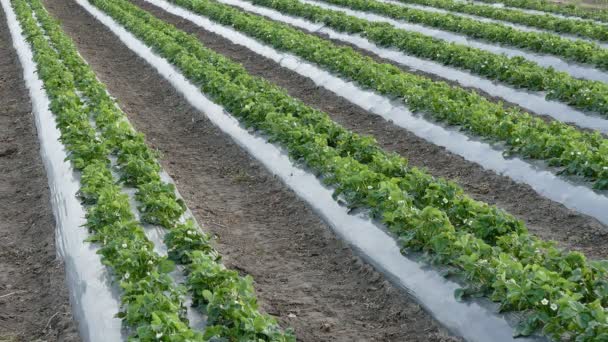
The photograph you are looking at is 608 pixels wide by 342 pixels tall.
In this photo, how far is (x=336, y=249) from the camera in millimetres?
7781

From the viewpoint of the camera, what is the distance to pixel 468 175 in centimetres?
955

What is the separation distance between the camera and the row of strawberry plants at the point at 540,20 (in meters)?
16.1

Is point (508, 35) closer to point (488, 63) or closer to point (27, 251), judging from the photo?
point (488, 63)

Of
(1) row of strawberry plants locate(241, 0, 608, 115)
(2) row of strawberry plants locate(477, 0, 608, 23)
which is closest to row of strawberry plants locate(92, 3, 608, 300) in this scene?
(1) row of strawberry plants locate(241, 0, 608, 115)

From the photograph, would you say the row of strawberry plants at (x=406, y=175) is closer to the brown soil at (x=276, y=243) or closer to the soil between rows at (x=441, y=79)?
the brown soil at (x=276, y=243)

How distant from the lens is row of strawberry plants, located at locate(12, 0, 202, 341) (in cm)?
552

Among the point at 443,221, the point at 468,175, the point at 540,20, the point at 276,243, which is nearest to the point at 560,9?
the point at 540,20

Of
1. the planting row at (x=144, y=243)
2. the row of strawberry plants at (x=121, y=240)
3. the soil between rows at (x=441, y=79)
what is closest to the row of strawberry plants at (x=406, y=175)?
the planting row at (x=144, y=243)

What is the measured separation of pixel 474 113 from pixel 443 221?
13.1 feet

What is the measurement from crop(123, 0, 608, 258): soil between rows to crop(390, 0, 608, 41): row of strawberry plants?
6.22 meters

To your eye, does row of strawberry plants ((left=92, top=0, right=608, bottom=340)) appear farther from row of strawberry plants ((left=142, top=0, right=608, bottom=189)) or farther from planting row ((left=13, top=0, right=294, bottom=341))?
row of strawberry plants ((left=142, top=0, right=608, bottom=189))

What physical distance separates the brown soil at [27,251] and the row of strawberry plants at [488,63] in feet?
25.0

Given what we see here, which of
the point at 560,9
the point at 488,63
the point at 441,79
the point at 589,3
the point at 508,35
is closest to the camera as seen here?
the point at 488,63

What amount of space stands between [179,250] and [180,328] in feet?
6.20
